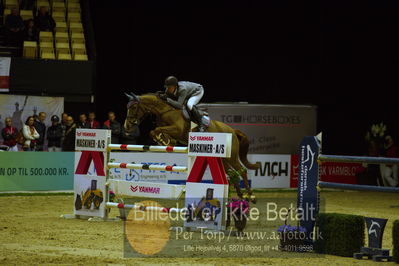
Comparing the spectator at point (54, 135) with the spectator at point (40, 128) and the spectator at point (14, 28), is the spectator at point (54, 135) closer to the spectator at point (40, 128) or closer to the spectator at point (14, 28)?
the spectator at point (40, 128)

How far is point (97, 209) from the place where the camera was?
1275cm

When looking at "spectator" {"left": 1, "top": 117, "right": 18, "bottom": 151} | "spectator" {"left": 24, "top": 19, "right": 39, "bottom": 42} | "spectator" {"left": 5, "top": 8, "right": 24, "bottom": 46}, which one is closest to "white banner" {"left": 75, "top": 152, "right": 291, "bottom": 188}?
"spectator" {"left": 1, "top": 117, "right": 18, "bottom": 151}

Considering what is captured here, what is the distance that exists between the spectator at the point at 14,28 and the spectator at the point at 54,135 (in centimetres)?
365

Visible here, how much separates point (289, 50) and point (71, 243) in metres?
17.4

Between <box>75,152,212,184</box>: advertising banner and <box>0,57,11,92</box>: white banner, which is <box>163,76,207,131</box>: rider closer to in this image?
<box>75,152,212,184</box>: advertising banner

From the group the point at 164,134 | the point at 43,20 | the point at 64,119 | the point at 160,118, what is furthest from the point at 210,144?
the point at 43,20

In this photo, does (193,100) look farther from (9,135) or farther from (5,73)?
(5,73)

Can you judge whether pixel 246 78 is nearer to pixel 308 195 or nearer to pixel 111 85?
pixel 111 85

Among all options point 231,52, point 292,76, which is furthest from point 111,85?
point 292,76

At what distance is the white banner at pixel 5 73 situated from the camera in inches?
839

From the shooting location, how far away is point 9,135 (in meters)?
19.6

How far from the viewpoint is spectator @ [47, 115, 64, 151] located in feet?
66.8

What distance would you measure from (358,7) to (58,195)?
12932 mm

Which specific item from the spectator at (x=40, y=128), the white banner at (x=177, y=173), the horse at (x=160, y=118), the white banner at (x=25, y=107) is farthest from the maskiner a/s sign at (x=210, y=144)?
the white banner at (x=25, y=107)
